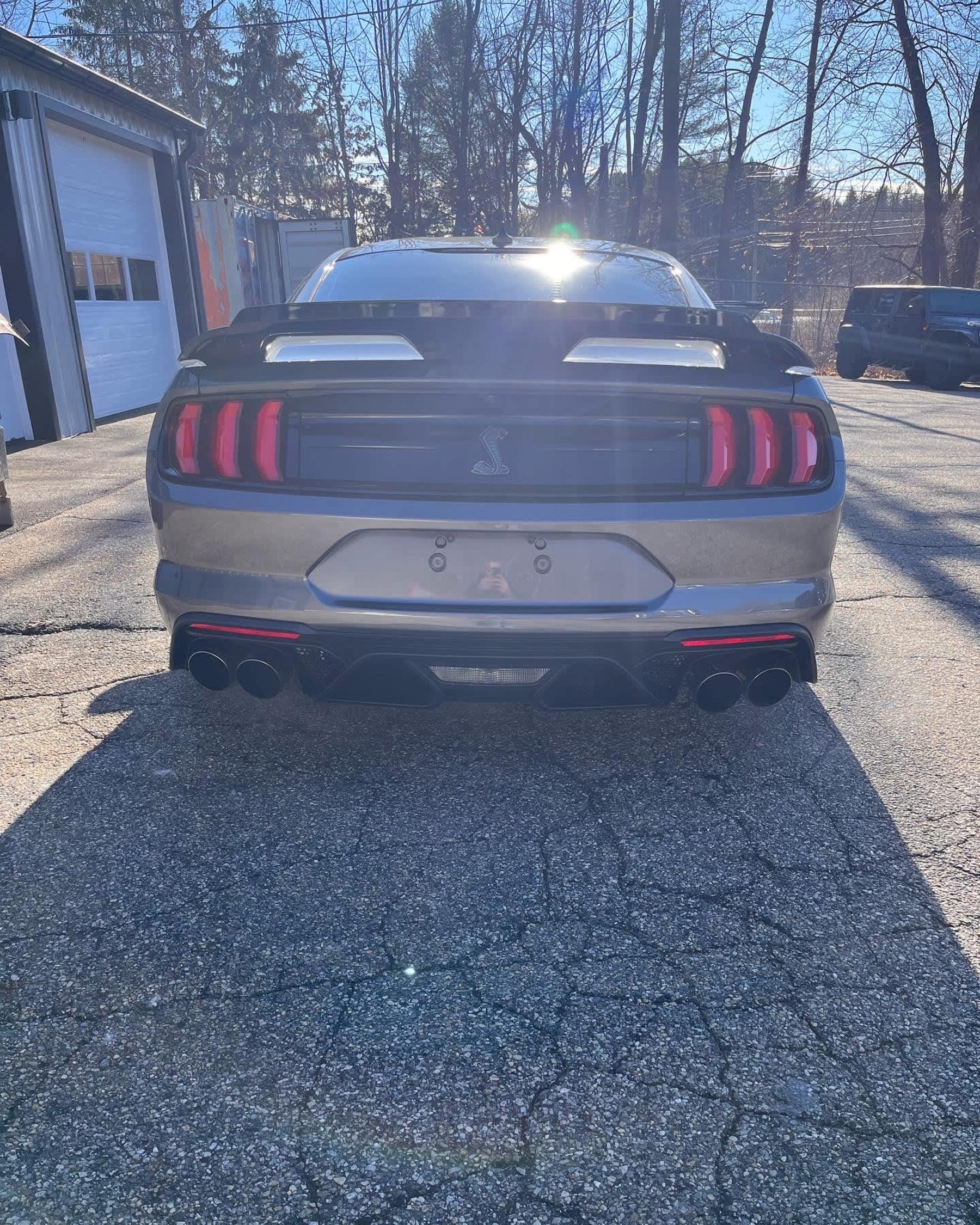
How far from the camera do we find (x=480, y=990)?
6.66ft

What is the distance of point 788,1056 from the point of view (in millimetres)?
1848

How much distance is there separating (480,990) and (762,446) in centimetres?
157

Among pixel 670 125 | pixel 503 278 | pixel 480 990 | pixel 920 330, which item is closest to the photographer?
pixel 480 990

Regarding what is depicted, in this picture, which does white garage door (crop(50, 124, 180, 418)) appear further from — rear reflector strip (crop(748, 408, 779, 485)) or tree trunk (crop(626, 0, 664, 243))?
tree trunk (crop(626, 0, 664, 243))

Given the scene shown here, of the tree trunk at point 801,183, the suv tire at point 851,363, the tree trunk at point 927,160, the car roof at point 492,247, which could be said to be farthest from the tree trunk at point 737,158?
the car roof at point 492,247

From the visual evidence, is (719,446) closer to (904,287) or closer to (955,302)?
(955,302)

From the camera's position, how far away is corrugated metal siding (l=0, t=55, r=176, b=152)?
9.77m

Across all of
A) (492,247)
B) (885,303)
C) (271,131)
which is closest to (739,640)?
(492,247)

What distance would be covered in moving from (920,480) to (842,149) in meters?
23.0

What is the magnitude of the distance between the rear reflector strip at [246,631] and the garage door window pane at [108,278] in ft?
36.6

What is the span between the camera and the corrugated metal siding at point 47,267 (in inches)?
387

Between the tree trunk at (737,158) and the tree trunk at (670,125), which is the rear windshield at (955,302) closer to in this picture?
the tree trunk at (670,125)

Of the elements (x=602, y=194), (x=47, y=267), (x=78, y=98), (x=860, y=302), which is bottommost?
(x=860, y=302)

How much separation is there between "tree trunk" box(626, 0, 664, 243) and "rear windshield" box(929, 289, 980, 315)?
37.2 ft
